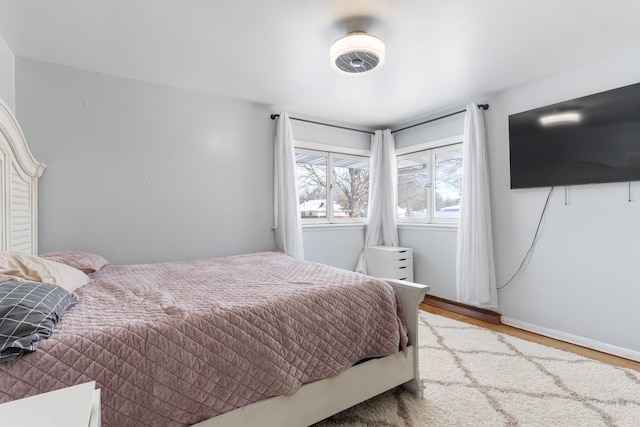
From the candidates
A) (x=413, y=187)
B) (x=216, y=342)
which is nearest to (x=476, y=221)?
(x=413, y=187)

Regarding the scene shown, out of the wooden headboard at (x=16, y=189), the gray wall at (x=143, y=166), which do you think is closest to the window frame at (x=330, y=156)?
the gray wall at (x=143, y=166)

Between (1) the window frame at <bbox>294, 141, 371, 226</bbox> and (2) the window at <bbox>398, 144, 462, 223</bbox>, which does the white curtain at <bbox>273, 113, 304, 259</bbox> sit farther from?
(2) the window at <bbox>398, 144, 462, 223</bbox>

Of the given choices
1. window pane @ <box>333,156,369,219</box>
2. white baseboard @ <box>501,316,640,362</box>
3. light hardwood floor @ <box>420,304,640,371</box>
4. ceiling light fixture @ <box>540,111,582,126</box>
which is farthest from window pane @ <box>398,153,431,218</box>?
white baseboard @ <box>501,316,640,362</box>

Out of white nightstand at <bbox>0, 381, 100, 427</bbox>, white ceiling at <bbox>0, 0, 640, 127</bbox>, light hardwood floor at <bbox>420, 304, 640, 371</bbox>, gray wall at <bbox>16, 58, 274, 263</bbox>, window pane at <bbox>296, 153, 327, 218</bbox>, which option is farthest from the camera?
window pane at <bbox>296, 153, 327, 218</bbox>

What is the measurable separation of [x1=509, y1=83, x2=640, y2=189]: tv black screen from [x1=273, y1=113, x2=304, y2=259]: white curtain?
2175mm

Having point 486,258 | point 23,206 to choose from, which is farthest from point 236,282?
point 486,258

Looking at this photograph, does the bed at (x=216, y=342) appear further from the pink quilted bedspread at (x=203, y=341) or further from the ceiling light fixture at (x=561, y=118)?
the ceiling light fixture at (x=561, y=118)

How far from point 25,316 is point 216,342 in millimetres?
637

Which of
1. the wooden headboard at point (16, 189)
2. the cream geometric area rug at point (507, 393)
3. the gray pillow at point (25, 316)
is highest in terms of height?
the wooden headboard at point (16, 189)

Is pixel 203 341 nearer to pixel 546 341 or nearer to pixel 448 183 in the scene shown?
pixel 546 341

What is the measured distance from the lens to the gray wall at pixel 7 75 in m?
2.07

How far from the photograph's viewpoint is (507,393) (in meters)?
1.86

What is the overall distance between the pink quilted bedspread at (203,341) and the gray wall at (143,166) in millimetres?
827

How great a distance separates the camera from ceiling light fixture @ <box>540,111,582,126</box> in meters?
2.53
